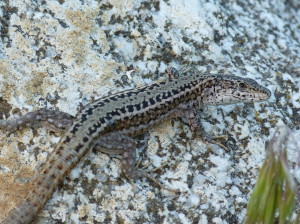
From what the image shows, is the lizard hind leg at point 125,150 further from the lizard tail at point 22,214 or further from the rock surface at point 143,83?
the lizard tail at point 22,214

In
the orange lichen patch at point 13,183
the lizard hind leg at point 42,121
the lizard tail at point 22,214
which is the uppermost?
the lizard hind leg at point 42,121

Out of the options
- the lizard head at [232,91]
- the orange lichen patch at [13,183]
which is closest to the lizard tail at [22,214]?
the orange lichen patch at [13,183]

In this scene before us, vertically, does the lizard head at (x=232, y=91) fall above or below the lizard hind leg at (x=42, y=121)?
above

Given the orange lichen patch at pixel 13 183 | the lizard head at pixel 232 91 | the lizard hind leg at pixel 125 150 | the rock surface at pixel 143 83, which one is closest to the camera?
the orange lichen patch at pixel 13 183

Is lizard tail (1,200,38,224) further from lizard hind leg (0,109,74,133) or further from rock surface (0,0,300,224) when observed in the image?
lizard hind leg (0,109,74,133)

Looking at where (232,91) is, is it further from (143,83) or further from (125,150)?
(125,150)

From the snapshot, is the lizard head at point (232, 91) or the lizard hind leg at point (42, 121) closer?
the lizard hind leg at point (42, 121)
